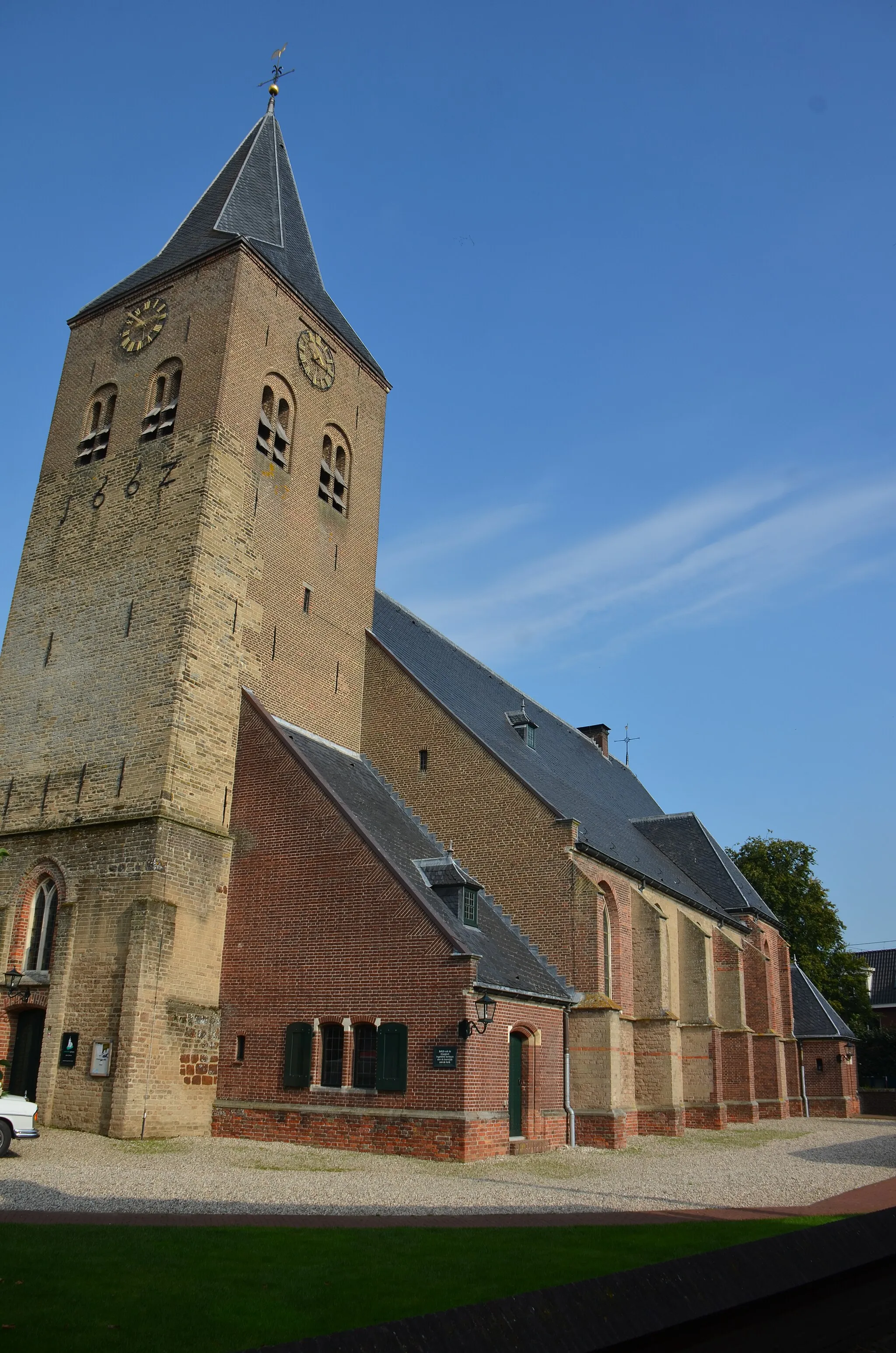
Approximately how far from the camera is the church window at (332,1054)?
18.2 meters

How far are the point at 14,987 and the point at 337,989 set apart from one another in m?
6.48

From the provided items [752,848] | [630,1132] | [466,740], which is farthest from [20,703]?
[752,848]

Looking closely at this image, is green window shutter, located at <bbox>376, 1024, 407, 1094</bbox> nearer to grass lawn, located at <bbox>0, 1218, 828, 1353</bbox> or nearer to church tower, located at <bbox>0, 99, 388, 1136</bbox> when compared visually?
church tower, located at <bbox>0, 99, 388, 1136</bbox>

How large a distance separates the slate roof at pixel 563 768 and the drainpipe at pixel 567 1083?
3.99 metres

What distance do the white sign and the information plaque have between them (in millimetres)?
518

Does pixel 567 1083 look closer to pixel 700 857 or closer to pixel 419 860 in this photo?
pixel 419 860

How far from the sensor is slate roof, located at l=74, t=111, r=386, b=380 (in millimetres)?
25797

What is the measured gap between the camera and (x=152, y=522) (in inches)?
890

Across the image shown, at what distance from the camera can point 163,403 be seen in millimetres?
24312

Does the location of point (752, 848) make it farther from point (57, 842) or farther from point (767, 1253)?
point (767, 1253)

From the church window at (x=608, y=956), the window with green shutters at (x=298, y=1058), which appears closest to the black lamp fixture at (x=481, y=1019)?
the window with green shutters at (x=298, y=1058)

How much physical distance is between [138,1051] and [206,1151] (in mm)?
2234

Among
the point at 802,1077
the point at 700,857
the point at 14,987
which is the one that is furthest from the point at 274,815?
the point at 802,1077

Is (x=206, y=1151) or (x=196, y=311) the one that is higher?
(x=196, y=311)
